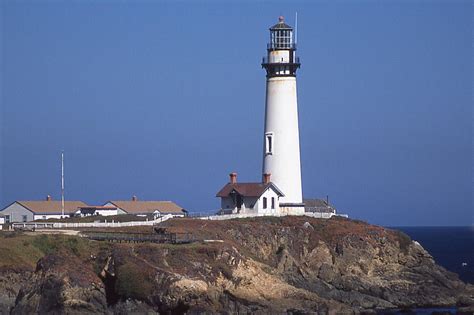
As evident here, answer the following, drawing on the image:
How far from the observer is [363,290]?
211 ft

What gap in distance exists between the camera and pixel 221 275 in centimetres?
5431

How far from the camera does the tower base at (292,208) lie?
75750 mm

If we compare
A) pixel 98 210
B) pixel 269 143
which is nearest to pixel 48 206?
pixel 98 210

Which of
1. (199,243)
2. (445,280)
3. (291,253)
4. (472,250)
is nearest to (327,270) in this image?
(291,253)

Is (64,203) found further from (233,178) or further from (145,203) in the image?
(233,178)

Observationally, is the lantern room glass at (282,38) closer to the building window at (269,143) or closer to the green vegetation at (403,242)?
the building window at (269,143)

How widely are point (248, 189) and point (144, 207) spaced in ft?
39.3

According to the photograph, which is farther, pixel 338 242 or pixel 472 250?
pixel 472 250

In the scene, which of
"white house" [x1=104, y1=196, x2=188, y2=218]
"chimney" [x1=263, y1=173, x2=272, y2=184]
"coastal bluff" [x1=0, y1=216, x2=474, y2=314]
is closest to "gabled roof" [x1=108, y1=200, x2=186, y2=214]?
"white house" [x1=104, y1=196, x2=188, y2=218]

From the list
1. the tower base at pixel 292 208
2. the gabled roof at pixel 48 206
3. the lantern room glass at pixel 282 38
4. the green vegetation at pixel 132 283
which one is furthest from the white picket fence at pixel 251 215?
the green vegetation at pixel 132 283

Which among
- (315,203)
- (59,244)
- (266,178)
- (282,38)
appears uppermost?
(282,38)

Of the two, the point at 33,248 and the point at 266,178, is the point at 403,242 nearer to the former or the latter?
the point at 266,178

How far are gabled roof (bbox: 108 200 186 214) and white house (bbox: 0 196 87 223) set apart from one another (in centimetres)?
338

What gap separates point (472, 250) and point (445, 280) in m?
50.4
